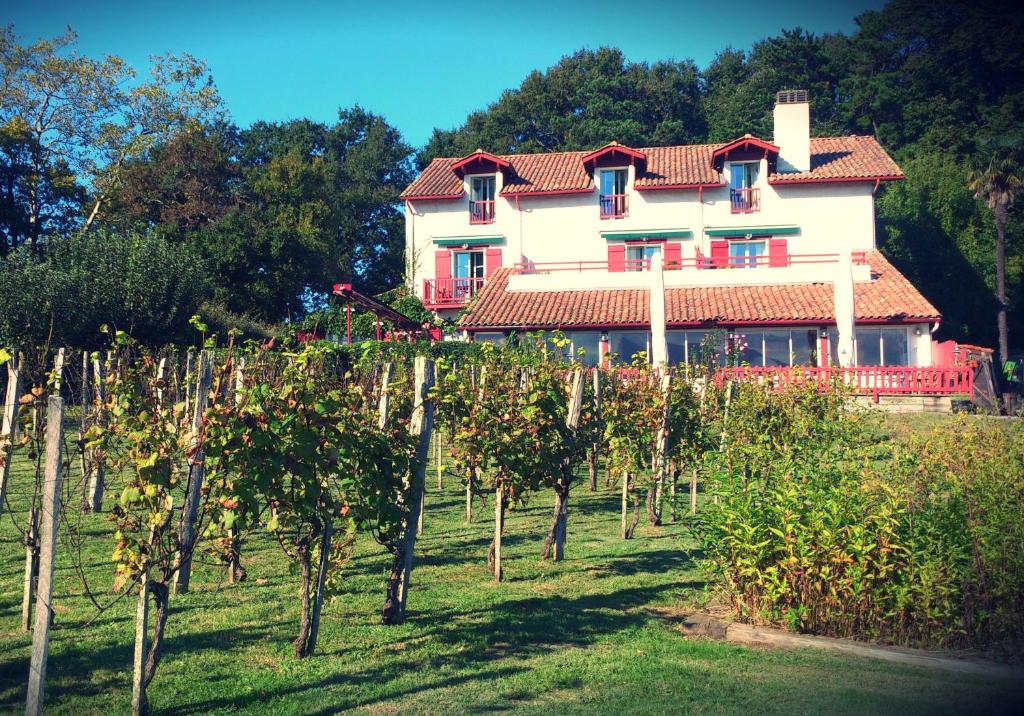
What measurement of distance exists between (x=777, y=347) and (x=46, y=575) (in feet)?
97.7

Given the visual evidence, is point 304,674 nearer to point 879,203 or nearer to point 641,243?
point 641,243

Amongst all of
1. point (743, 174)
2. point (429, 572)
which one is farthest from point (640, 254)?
point (429, 572)

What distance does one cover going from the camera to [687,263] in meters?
36.5

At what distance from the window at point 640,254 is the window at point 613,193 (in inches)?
57.3

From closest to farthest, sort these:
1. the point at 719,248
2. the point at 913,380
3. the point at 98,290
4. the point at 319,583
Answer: the point at 319,583 < the point at 913,380 < the point at 98,290 < the point at 719,248

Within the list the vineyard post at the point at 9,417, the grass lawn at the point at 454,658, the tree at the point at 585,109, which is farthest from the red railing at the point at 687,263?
the vineyard post at the point at 9,417

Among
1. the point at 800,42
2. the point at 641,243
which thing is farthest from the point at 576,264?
the point at 800,42

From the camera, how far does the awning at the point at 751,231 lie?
3706 cm

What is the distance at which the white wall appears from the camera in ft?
121

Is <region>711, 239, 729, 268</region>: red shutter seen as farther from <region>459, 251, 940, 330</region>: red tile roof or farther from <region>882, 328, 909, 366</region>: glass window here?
<region>882, 328, 909, 366</region>: glass window

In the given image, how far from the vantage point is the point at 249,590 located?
874cm

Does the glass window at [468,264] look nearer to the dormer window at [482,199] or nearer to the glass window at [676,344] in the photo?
the dormer window at [482,199]

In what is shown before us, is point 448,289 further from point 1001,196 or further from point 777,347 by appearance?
point 1001,196

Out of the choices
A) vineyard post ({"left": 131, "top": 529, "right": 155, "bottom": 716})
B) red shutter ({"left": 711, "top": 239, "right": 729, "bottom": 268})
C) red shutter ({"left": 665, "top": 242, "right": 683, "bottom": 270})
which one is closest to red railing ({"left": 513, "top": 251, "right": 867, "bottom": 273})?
red shutter ({"left": 711, "top": 239, "right": 729, "bottom": 268})
